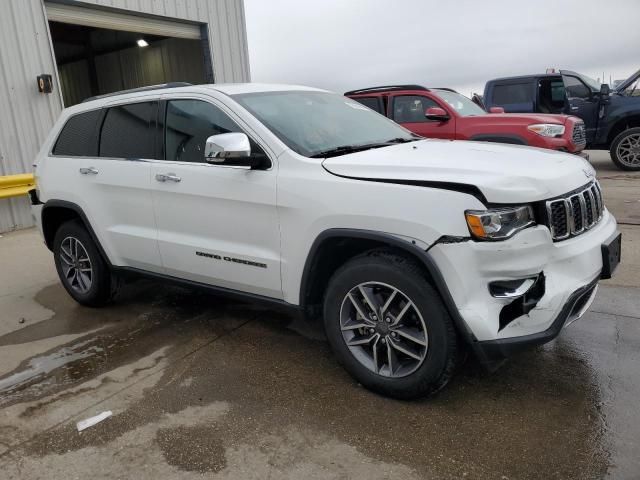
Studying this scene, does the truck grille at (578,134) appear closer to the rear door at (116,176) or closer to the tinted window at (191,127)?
the tinted window at (191,127)

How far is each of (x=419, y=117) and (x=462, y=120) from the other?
32.3 inches

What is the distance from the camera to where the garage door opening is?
14.2 metres

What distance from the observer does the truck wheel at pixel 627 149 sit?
1055cm

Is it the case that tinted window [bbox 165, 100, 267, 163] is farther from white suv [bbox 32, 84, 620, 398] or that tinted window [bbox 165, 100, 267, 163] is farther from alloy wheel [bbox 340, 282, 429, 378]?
alloy wheel [bbox 340, 282, 429, 378]

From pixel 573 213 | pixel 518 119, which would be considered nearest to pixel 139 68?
pixel 518 119

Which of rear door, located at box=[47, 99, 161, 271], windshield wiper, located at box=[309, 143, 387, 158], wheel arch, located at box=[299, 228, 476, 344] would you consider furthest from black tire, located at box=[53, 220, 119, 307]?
windshield wiper, located at box=[309, 143, 387, 158]

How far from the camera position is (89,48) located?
56.6 ft

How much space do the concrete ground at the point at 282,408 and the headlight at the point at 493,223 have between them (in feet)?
3.27

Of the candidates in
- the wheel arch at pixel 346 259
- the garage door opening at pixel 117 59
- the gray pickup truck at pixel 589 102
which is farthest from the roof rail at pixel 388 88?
the wheel arch at pixel 346 259

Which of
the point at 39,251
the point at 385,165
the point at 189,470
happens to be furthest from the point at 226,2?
the point at 189,470

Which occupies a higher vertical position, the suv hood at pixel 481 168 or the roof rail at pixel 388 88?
the roof rail at pixel 388 88

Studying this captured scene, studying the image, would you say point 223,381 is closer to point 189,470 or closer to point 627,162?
point 189,470

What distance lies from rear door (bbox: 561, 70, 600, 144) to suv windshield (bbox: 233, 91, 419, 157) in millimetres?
8550

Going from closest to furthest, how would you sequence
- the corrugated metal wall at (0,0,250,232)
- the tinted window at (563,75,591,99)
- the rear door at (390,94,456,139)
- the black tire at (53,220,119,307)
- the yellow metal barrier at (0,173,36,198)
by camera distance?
the black tire at (53,220,119,307)
the yellow metal barrier at (0,173,36,198)
the corrugated metal wall at (0,0,250,232)
the rear door at (390,94,456,139)
the tinted window at (563,75,591,99)
